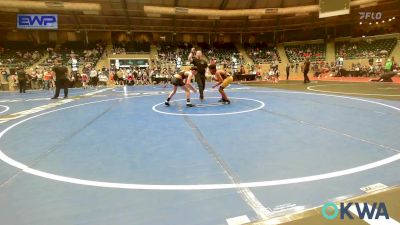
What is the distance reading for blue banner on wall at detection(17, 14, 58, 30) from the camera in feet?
91.0

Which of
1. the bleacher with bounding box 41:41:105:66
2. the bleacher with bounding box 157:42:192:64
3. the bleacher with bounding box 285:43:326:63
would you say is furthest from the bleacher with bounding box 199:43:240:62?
the bleacher with bounding box 41:41:105:66

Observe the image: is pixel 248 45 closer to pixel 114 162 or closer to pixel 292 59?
pixel 292 59

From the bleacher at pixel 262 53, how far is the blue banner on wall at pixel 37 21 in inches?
917

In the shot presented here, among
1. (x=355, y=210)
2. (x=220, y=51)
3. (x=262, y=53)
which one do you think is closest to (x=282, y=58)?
(x=262, y=53)

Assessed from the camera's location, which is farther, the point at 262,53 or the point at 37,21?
the point at 262,53

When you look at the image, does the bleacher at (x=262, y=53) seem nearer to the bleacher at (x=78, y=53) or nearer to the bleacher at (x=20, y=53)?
the bleacher at (x=78, y=53)

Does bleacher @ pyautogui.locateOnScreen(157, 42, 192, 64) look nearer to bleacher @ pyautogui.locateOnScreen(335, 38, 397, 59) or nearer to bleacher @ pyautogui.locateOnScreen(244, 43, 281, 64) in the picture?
bleacher @ pyautogui.locateOnScreen(244, 43, 281, 64)

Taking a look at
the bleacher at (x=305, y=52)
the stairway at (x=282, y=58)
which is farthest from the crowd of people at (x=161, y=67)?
the stairway at (x=282, y=58)

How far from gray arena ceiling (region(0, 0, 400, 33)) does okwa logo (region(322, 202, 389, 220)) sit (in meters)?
29.2

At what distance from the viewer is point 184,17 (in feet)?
110

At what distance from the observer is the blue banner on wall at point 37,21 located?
27734 mm

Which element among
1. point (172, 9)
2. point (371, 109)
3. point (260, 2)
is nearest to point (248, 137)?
point (371, 109)

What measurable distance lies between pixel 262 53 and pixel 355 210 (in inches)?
1445

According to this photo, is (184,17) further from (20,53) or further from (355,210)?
(355,210)
